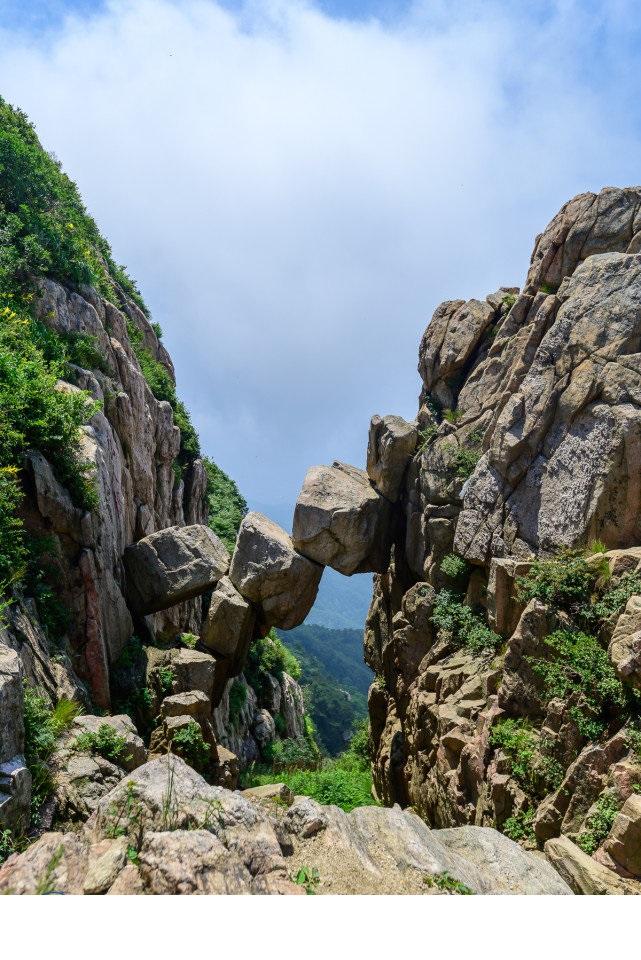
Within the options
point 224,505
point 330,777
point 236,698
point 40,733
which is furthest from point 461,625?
point 224,505

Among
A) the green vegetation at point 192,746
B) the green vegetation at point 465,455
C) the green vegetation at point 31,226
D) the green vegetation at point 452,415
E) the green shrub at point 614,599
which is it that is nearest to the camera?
the green shrub at point 614,599

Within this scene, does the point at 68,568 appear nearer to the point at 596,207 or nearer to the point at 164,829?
the point at 164,829

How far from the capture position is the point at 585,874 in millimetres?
8617

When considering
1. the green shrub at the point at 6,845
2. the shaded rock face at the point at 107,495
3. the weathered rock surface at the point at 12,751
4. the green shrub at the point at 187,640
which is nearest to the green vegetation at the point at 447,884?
the green shrub at the point at 6,845

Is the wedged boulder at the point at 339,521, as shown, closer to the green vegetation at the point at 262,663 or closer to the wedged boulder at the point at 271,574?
the wedged boulder at the point at 271,574

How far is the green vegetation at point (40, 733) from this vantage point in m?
7.67

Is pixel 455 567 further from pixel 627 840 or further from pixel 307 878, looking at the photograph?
pixel 307 878

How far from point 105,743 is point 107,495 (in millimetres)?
9107

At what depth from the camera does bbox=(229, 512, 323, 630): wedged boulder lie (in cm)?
2277

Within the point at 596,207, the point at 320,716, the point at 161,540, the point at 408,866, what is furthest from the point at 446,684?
the point at 320,716

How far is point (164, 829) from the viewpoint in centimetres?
621

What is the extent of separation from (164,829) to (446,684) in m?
12.5

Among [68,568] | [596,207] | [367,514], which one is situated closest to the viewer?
[68,568]

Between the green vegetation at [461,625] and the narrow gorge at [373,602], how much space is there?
114mm
